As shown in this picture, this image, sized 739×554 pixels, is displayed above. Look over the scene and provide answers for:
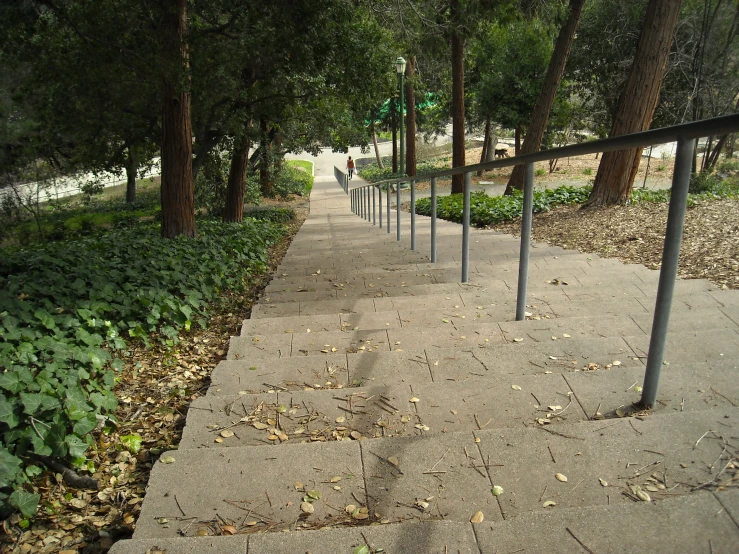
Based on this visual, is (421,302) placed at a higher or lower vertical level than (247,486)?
higher

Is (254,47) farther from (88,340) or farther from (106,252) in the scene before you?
(88,340)

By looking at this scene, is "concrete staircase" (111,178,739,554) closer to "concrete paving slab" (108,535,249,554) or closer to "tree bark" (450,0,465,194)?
"concrete paving slab" (108,535,249,554)

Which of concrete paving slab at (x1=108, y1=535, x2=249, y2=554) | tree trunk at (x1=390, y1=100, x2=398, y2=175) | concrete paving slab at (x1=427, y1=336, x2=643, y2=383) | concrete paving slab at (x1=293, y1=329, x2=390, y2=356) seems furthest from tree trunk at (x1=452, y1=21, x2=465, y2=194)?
concrete paving slab at (x1=108, y1=535, x2=249, y2=554)

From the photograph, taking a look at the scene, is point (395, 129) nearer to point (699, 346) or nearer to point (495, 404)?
point (699, 346)

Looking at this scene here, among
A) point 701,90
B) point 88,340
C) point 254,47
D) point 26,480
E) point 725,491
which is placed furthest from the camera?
point 701,90

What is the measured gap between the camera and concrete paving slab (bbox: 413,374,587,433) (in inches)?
80.8

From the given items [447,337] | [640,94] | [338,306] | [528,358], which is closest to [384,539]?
[528,358]

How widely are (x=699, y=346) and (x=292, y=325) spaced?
2235mm

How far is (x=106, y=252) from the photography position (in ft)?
17.9

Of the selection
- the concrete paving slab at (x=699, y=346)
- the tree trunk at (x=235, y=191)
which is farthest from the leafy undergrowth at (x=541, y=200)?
the concrete paving slab at (x=699, y=346)

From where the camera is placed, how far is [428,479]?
1715mm

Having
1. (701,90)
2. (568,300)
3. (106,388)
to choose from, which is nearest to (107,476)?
(106,388)

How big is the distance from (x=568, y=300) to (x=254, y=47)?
253 inches

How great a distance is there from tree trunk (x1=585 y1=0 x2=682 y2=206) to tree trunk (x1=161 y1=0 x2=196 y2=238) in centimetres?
605
